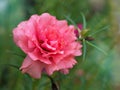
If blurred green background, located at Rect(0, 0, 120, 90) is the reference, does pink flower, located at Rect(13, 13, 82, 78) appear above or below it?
above

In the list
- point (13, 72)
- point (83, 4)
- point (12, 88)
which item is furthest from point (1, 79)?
point (83, 4)

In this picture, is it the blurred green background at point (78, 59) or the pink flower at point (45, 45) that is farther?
the blurred green background at point (78, 59)

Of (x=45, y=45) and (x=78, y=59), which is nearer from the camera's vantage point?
(x=45, y=45)

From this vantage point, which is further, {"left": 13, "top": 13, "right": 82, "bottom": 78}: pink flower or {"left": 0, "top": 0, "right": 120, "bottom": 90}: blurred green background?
{"left": 0, "top": 0, "right": 120, "bottom": 90}: blurred green background

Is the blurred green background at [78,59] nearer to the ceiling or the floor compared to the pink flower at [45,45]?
nearer to the floor
